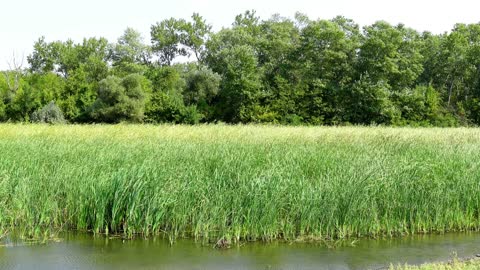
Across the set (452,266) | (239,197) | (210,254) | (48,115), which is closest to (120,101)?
(48,115)

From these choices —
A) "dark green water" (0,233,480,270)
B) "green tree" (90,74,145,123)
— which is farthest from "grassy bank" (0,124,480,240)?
"green tree" (90,74,145,123)

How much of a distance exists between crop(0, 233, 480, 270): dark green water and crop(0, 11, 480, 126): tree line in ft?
97.5

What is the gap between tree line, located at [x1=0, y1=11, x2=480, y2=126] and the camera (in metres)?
39.0

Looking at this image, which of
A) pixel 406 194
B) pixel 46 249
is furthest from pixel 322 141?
pixel 46 249

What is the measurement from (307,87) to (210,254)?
36.1m

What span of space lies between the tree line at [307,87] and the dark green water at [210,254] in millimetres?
29708

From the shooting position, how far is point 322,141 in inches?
535

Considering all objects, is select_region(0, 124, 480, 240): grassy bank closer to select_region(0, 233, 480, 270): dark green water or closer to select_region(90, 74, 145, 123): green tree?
select_region(0, 233, 480, 270): dark green water

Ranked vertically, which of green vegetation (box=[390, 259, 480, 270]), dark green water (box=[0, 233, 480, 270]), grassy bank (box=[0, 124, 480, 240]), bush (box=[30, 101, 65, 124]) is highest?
bush (box=[30, 101, 65, 124])

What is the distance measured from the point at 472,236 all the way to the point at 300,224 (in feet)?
8.69

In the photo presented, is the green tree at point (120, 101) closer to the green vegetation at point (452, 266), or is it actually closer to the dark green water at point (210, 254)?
the dark green water at point (210, 254)

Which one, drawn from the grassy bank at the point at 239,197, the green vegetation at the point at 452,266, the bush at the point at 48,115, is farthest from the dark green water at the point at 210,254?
the bush at the point at 48,115

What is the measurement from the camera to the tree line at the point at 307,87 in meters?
39.0

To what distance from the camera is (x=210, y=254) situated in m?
6.34
